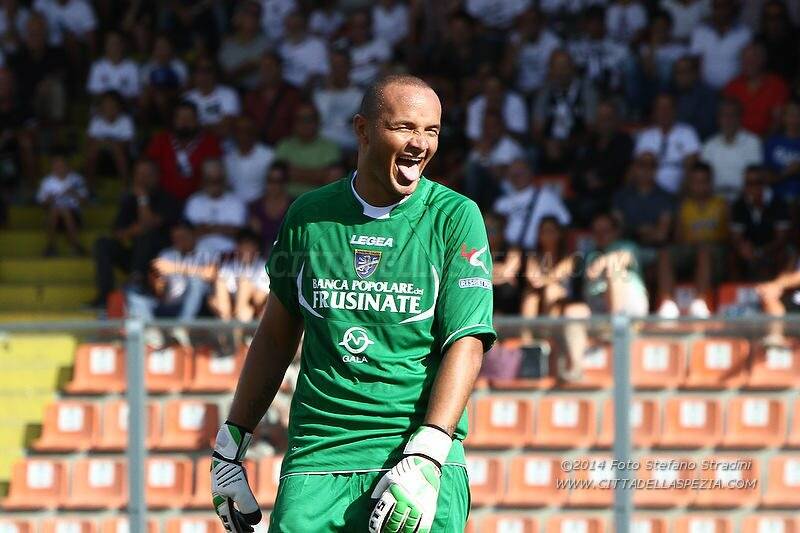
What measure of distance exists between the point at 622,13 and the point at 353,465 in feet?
31.2

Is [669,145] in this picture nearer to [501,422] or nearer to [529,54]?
[529,54]

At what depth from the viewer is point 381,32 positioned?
13344mm

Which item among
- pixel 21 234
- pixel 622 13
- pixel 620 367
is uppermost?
pixel 622 13

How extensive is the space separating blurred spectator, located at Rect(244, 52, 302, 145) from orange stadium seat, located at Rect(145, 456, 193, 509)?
19.4 ft

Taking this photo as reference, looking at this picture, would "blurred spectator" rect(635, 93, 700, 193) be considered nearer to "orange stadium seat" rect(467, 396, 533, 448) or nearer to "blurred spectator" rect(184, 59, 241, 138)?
"blurred spectator" rect(184, 59, 241, 138)

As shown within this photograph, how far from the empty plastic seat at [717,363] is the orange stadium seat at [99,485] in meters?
2.75

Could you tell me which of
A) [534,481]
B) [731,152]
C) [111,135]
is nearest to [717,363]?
[534,481]

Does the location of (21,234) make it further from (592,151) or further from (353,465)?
(353,465)

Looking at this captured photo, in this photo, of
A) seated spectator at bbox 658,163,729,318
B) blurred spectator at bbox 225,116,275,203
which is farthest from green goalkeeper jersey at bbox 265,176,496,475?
blurred spectator at bbox 225,116,275,203

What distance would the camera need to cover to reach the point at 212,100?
1268 centimetres

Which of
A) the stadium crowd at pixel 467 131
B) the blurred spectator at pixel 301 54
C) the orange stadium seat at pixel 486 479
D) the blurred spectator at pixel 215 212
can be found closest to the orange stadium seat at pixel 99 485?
the orange stadium seat at pixel 486 479

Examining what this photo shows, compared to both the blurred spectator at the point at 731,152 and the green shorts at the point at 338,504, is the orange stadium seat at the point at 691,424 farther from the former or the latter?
the blurred spectator at the point at 731,152

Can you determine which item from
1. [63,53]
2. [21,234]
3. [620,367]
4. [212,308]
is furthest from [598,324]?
[63,53]

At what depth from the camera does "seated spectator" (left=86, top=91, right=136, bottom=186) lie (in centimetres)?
1297
